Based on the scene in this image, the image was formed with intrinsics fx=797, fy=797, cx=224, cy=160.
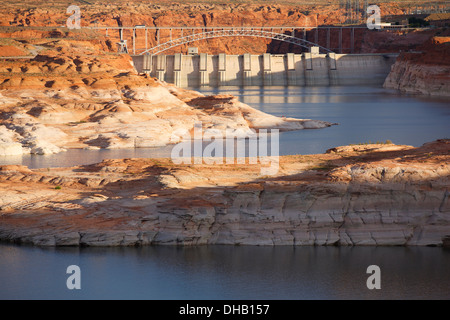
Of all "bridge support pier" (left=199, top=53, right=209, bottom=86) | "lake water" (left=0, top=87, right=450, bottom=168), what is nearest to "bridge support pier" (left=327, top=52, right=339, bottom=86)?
"lake water" (left=0, top=87, right=450, bottom=168)

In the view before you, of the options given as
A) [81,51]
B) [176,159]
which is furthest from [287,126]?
[81,51]

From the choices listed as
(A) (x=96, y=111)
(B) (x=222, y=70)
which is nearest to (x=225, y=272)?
(A) (x=96, y=111)

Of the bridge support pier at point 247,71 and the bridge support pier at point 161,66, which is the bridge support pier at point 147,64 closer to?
the bridge support pier at point 161,66

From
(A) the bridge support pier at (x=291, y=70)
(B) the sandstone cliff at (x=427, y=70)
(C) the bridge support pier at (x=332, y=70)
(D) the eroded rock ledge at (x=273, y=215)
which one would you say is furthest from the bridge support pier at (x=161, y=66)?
(D) the eroded rock ledge at (x=273, y=215)

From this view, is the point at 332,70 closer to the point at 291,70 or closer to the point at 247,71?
the point at 291,70

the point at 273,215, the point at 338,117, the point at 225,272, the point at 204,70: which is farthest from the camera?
the point at 204,70
